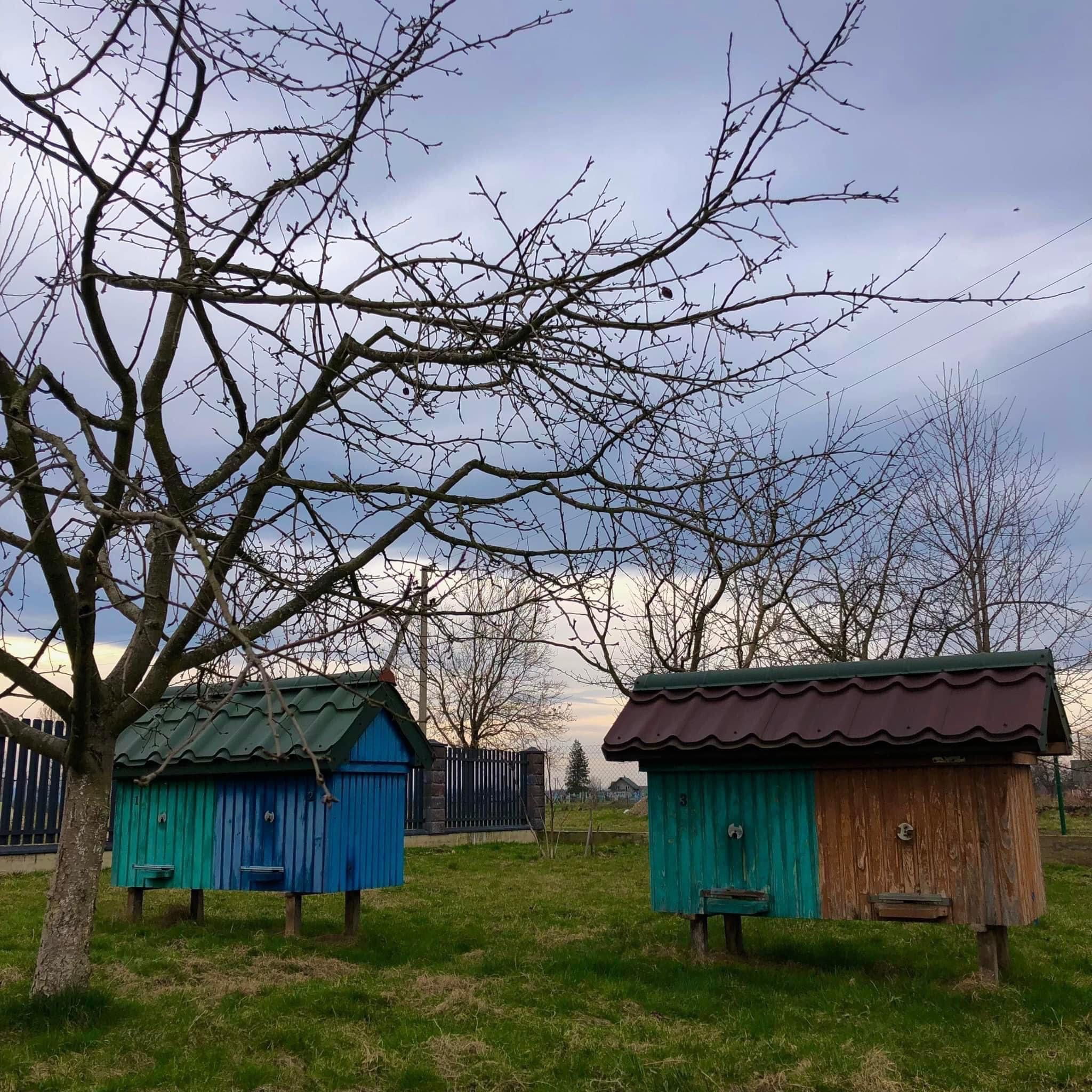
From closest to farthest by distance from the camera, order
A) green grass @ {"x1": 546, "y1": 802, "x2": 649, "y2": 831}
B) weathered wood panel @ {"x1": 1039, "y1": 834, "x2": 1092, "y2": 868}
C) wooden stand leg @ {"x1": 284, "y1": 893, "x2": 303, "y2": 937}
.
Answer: wooden stand leg @ {"x1": 284, "y1": 893, "x2": 303, "y2": 937} < weathered wood panel @ {"x1": 1039, "y1": 834, "x2": 1092, "y2": 868} < green grass @ {"x1": 546, "y1": 802, "x2": 649, "y2": 831}

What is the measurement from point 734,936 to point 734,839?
1058 millimetres

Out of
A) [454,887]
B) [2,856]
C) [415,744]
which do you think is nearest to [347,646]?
[415,744]

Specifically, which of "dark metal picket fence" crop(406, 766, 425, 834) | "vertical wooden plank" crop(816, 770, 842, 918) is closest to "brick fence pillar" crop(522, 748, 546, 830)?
"dark metal picket fence" crop(406, 766, 425, 834)

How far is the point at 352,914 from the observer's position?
9.48 metres

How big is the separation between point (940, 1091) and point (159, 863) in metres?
7.39

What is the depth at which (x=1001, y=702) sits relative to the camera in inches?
278

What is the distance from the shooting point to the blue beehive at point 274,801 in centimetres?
900

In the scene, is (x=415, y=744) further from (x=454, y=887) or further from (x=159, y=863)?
(x=454, y=887)

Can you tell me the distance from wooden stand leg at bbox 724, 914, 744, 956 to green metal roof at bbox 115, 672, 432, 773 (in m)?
3.18

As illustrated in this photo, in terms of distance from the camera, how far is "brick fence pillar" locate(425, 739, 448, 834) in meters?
20.0

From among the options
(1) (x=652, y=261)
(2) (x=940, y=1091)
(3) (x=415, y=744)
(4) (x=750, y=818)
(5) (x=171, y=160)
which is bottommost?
(2) (x=940, y=1091)

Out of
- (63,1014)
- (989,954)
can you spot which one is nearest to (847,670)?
(989,954)

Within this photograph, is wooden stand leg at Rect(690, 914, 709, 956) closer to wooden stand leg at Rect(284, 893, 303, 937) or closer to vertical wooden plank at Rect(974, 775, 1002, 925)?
vertical wooden plank at Rect(974, 775, 1002, 925)

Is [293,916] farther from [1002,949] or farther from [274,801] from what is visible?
[1002,949]
